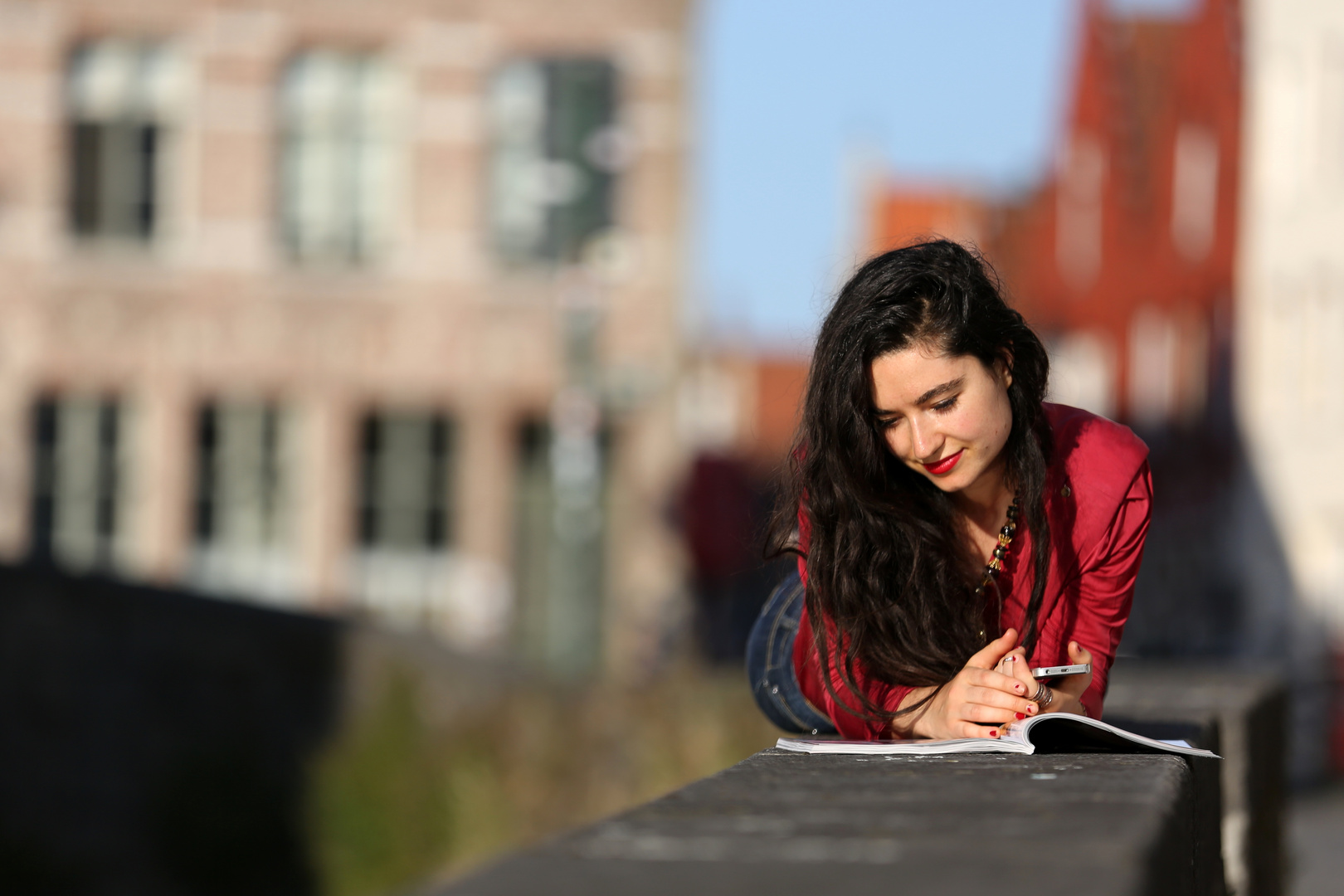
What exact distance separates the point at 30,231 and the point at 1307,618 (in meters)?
13.6

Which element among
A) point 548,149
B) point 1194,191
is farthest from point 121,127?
point 1194,191

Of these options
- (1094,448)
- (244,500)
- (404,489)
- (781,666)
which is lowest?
(244,500)

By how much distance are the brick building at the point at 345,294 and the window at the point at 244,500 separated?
27mm

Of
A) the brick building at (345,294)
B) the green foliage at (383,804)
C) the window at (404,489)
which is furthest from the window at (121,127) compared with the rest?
the green foliage at (383,804)

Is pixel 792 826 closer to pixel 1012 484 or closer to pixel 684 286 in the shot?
pixel 1012 484

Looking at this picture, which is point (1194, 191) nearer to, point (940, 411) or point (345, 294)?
point (345, 294)

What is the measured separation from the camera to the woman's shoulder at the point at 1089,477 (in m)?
3.36

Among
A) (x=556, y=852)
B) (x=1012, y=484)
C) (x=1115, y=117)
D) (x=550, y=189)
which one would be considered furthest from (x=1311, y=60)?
(x=556, y=852)

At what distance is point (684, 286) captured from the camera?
75.8 ft

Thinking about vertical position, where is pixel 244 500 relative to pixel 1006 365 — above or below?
below

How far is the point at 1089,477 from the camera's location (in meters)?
3.38

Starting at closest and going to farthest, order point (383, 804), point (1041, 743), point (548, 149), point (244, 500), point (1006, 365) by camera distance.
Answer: point (1041, 743) < point (1006, 365) < point (383, 804) < point (244, 500) < point (548, 149)

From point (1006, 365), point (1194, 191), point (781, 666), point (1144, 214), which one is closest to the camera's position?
point (1006, 365)

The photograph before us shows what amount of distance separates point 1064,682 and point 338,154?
2035 centimetres
